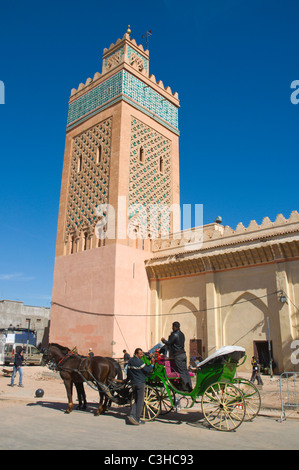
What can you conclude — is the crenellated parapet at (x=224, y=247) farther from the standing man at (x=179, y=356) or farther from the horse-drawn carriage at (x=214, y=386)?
the standing man at (x=179, y=356)

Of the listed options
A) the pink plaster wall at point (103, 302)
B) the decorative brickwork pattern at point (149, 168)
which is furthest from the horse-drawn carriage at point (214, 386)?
the decorative brickwork pattern at point (149, 168)

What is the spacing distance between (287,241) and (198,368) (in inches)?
296

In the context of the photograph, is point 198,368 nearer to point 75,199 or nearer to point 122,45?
point 75,199

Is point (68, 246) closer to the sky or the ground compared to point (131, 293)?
closer to the sky

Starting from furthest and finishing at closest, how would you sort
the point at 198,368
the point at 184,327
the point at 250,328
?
the point at 184,327, the point at 250,328, the point at 198,368

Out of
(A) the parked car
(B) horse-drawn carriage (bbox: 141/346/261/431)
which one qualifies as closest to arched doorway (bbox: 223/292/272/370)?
(B) horse-drawn carriage (bbox: 141/346/261/431)

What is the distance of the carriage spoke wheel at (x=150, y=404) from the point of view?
5943 mm

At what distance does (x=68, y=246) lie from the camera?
1728cm

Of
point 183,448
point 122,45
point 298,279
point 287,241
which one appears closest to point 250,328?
point 298,279

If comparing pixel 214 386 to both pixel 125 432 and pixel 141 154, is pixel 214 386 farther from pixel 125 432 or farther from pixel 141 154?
pixel 141 154

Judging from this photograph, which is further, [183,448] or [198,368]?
[198,368]

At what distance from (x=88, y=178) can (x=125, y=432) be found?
44.4 feet
